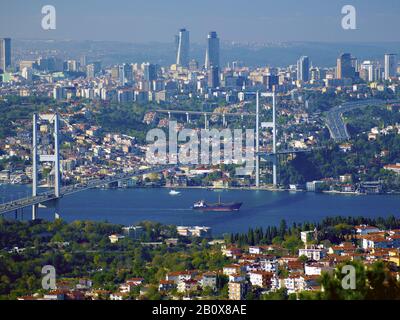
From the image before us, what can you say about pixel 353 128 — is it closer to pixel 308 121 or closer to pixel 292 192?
pixel 308 121

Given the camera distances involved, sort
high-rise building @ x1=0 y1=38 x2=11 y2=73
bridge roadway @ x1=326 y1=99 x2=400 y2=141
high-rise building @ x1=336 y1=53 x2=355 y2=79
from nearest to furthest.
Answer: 1. high-rise building @ x1=0 y1=38 x2=11 y2=73
2. bridge roadway @ x1=326 y1=99 x2=400 y2=141
3. high-rise building @ x1=336 y1=53 x2=355 y2=79

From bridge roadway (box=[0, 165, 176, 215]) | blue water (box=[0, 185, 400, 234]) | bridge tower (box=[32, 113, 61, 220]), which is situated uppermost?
bridge tower (box=[32, 113, 61, 220])

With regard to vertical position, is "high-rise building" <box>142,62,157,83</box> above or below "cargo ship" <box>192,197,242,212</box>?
above

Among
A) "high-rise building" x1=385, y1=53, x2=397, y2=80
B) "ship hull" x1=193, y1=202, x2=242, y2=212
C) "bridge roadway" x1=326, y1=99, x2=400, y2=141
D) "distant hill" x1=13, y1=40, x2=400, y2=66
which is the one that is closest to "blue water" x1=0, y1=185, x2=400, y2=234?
"ship hull" x1=193, y1=202, x2=242, y2=212

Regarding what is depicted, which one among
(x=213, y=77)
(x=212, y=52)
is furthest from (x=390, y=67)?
(x=212, y=52)

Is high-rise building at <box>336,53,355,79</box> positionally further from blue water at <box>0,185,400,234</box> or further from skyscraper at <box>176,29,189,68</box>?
blue water at <box>0,185,400,234</box>
